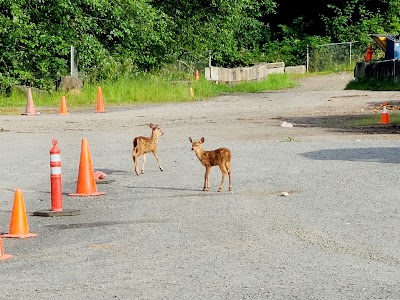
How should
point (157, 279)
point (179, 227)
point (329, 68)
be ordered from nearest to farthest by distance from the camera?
point (157, 279) → point (179, 227) → point (329, 68)

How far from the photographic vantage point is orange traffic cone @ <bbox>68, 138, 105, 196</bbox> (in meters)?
15.1

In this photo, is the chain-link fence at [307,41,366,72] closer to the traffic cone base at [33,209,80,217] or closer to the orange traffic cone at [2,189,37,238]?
the traffic cone base at [33,209,80,217]

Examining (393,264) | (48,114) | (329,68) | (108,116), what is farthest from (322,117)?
(329,68)

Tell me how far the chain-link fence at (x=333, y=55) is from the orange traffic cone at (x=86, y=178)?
55205 mm

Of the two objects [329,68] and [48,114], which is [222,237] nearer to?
[48,114]


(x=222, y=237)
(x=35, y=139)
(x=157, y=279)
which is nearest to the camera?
(x=157, y=279)

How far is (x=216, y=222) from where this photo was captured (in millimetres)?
12562

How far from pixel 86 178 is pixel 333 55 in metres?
56.0

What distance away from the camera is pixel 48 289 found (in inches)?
353

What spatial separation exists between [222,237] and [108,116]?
2057 centimetres

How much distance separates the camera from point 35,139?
24422 millimetres

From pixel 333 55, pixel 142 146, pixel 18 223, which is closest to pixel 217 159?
pixel 142 146

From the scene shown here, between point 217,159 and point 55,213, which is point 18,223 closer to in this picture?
point 55,213

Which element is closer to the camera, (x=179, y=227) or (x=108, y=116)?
(x=179, y=227)
